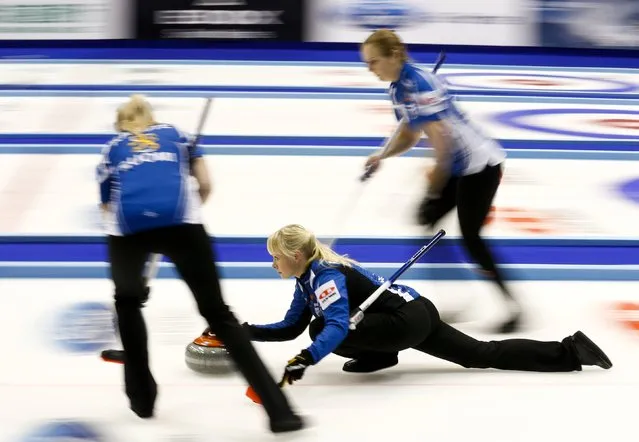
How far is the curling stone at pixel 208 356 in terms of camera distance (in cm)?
352

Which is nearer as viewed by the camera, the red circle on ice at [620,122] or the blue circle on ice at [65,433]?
the blue circle on ice at [65,433]

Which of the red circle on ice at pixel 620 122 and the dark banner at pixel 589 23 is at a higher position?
the dark banner at pixel 589 23

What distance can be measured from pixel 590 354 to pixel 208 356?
1.41 meters

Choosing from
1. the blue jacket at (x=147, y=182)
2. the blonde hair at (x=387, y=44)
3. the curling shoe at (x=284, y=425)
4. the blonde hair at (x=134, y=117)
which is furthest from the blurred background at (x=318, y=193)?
the blonde hair at (x=134, y=117)

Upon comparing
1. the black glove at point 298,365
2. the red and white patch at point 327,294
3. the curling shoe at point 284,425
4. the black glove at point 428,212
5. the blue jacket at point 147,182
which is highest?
the blue jacket at point 147,182

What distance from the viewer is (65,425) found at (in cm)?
321

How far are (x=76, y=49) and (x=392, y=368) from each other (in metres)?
7.25

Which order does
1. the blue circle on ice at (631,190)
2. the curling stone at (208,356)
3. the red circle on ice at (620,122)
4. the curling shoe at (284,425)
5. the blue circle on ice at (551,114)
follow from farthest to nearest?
the red circle on ice at (620,122) < the blue circle on ice at (551,114) < the blue circle on ice at (631,190) < the curling stone at (208,356) < the curling shoe at (284,425)

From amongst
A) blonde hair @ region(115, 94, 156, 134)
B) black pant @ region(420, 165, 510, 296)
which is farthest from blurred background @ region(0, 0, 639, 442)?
blonde hair @ region(115, 94, 156, 134)

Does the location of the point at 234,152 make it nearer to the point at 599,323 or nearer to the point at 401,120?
the point at 401,120

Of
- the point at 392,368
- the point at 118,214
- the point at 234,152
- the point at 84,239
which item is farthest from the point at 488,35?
the point at 118,214

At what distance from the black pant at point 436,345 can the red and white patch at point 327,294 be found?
0.49 ft

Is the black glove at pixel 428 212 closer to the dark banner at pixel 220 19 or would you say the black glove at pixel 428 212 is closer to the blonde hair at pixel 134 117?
the blonde hair at pixel 134 117

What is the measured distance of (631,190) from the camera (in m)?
6.18
